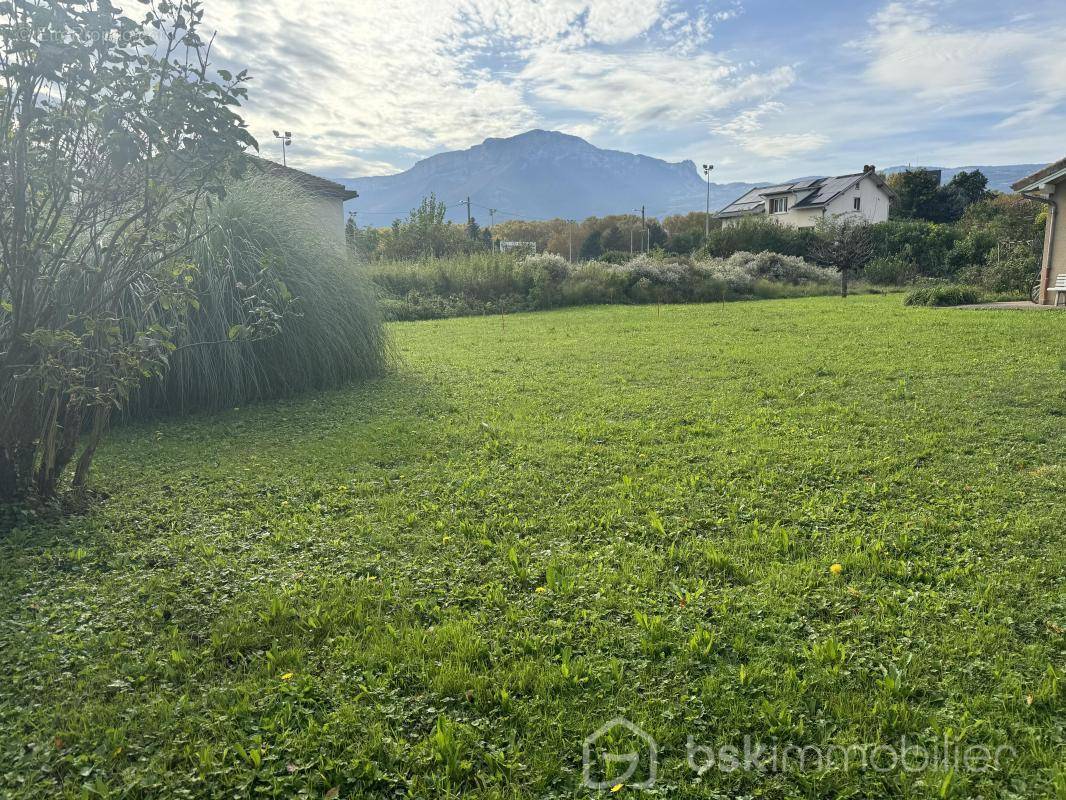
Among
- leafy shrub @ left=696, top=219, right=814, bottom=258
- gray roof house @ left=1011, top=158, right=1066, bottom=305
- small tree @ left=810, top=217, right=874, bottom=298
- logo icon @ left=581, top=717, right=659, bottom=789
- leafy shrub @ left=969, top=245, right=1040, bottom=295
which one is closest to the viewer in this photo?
logo icon @ left=581, top=717, right=659, bottom=789

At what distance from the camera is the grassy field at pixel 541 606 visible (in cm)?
178

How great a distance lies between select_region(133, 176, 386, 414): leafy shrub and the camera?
221 inches

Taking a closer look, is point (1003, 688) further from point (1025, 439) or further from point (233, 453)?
point (233, 453)

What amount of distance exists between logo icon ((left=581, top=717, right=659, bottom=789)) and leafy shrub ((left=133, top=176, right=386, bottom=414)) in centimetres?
444

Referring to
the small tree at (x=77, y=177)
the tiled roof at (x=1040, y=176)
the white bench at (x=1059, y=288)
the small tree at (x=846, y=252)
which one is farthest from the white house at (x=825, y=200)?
the small tree at (x=77, y=177)

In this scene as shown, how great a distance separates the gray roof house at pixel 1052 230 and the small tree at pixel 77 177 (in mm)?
15016

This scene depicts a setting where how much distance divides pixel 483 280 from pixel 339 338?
1118cm

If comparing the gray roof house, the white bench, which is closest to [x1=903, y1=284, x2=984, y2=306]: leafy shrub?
the gray roof house

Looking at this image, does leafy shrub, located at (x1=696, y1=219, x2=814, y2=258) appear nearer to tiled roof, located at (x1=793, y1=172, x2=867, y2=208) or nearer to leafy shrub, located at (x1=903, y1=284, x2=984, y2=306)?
tiled roof, located at (x1=793, y1=172, x2=867, y2=208)

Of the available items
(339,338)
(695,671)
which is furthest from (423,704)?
(339,338)

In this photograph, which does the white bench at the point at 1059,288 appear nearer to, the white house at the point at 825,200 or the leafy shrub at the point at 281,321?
the leafy shrub at the point at 281,321

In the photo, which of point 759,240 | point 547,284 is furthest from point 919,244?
point 547,284

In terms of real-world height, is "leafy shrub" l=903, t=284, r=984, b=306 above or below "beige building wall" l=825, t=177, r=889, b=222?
below

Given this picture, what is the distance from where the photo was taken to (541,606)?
2510 millimetres
